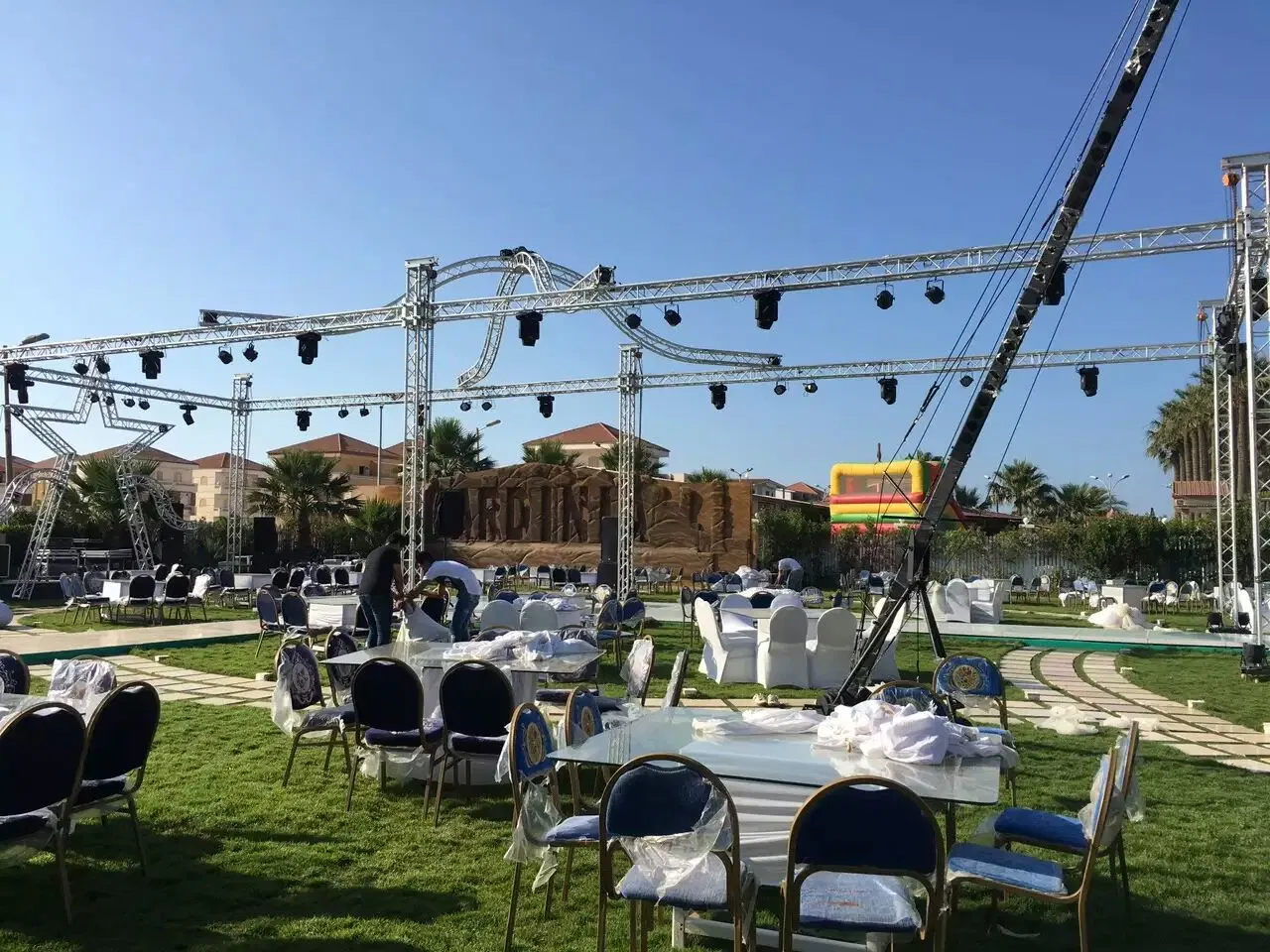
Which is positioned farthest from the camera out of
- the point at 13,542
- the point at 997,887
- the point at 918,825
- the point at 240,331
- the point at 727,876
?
the point at 13,542

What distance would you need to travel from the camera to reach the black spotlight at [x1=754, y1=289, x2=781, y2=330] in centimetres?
1450

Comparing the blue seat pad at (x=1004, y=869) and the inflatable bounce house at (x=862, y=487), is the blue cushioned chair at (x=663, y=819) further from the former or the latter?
the inflatable bounce house at (x=862, y=487)

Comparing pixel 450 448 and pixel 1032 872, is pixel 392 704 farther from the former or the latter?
pixel 450 448

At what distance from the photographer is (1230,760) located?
6805 millimetres

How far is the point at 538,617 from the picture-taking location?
32.3ft

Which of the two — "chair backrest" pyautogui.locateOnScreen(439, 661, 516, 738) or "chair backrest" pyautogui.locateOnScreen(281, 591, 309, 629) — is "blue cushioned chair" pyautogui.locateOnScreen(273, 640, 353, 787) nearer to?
"chair backrest" pyautogui.locateOnScreen(439, 661, 516, 738)

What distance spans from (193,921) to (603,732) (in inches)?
66.6

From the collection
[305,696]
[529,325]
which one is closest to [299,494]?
[529,325]

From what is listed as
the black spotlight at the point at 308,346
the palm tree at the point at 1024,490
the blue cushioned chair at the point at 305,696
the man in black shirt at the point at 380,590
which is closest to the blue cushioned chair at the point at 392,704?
the blue cushioned chair at the point at 305,696

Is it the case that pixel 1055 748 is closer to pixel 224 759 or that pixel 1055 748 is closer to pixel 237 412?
pixel 224 759

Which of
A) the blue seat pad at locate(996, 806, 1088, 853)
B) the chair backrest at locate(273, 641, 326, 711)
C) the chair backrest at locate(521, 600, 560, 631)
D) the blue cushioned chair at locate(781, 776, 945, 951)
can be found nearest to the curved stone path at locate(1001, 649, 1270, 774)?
the blue seat pad at locate(996, 806, 1088, 853)

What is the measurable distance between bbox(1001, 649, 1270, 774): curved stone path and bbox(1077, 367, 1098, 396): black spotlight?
23.1ft

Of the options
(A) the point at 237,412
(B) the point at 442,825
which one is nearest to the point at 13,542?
(A) the point at 237,412

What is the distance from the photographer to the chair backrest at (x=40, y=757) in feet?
11.5
